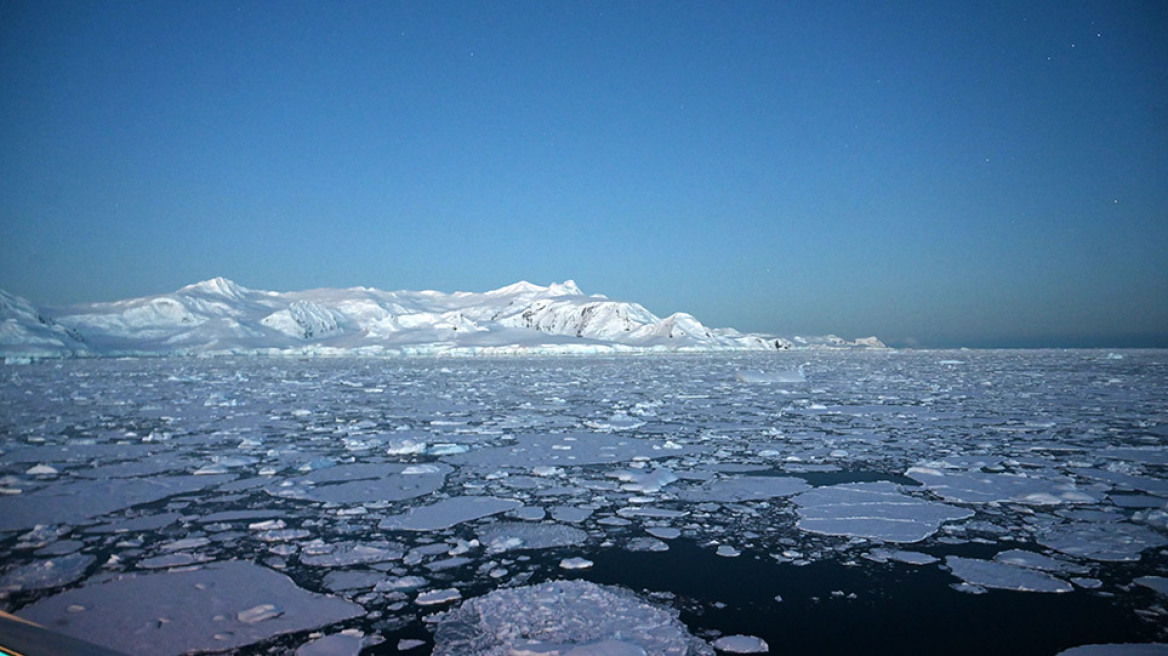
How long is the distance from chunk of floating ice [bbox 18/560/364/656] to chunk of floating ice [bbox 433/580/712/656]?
24.0 inches

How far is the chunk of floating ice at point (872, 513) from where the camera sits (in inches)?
162

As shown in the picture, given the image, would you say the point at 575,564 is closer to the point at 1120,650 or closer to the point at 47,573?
the point at 1120,650

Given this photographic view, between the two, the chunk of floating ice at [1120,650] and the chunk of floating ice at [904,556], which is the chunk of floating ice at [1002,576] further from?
the chunk of floating ice at [1120,650]

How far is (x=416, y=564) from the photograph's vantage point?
3.54 m

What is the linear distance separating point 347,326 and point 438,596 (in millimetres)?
137047

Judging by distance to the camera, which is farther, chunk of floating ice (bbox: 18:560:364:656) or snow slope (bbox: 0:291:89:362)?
snow slope (bbox: 0:291:89:362)

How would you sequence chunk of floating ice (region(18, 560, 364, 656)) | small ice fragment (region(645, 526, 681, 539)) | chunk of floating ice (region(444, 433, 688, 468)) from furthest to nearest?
chunk of floating ice (region(444, 433, 688, 468)), small ice fragment (region(645, 526, 681, 539)), chunk of floating ice (region(18, 560, 364, 656))

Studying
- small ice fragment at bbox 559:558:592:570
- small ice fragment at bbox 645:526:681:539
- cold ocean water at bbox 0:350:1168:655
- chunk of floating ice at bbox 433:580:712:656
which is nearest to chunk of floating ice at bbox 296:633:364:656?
cold ocean water at bbox 0:350:1168:655

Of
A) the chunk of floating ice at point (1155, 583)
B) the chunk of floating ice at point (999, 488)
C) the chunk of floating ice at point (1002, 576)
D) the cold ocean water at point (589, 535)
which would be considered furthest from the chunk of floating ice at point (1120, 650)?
the chunk of floating ice at point (999, 488)

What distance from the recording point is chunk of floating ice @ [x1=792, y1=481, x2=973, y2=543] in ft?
13.5

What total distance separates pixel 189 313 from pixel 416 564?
127579mm

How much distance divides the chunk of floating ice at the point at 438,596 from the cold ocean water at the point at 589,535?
16 millimetres

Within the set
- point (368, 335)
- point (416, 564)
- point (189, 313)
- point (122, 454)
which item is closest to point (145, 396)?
point (122, 454)

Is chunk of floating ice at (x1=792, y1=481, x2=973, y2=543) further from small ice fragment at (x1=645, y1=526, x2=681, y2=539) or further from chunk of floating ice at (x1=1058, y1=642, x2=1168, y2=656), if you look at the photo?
chunk of floating ice at (x1=1058, y1=642, x2=1168, y2=656)
